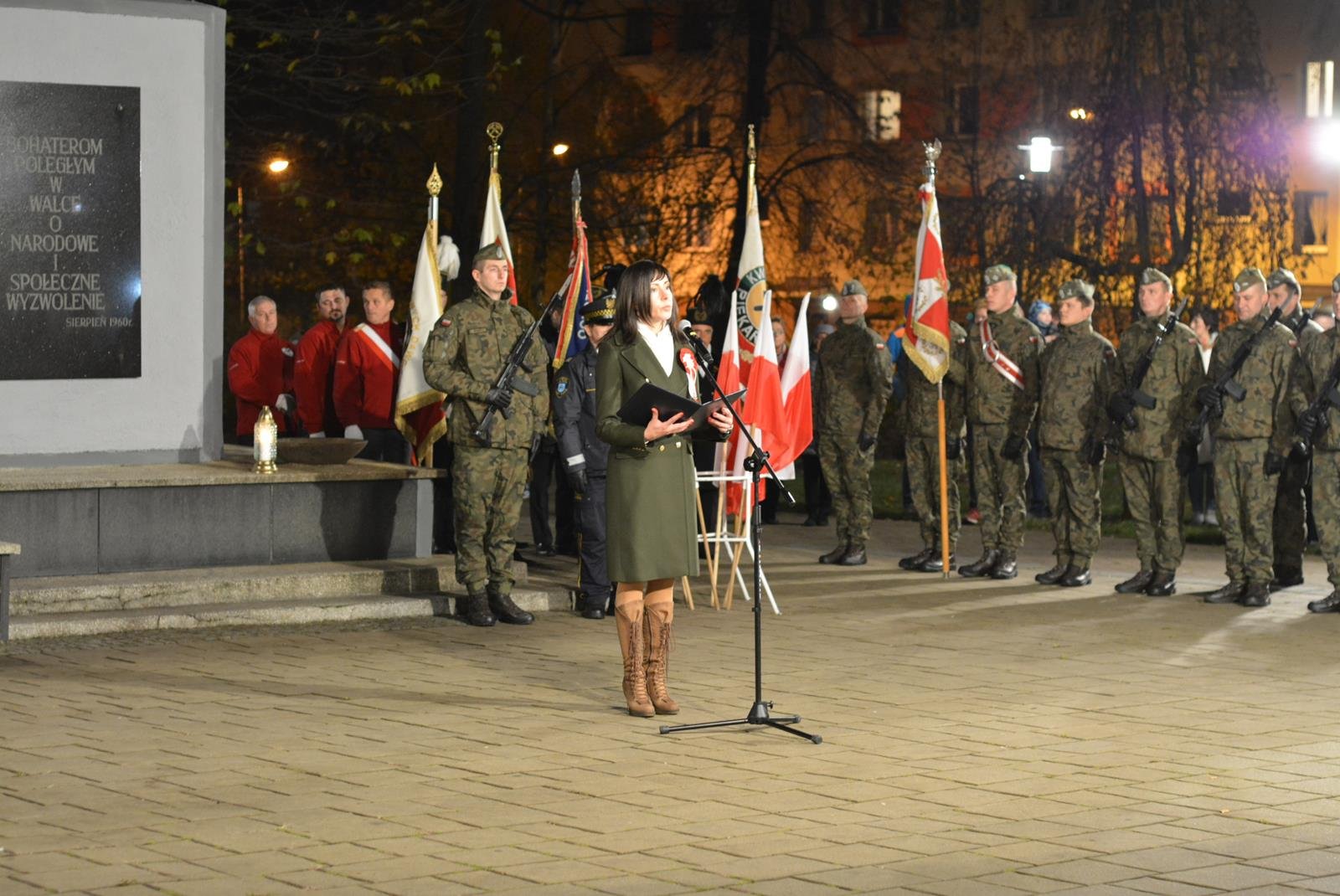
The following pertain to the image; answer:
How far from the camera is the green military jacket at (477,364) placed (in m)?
12.2

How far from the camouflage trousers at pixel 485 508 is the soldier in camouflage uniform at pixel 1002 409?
434cm

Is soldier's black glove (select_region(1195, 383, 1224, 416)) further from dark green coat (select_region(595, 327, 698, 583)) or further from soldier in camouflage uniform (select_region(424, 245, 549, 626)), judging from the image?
dark green coat (select_region(595, 327, 698, 583))

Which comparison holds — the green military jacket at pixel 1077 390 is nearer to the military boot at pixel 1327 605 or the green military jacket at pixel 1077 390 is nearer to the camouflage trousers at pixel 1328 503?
the camouflage trousers at pixel 1328 503

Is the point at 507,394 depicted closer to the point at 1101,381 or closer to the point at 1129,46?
the point at 1101,381

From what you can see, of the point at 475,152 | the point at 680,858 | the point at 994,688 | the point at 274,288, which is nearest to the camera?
the point at 680,858

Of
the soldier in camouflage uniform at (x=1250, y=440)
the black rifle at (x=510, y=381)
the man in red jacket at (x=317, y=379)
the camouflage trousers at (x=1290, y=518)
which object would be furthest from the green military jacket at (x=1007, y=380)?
the man in red jacket at (x=317, y=379)

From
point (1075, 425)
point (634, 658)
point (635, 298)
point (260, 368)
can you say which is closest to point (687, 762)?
point (634, 658)

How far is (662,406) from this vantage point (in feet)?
28.6

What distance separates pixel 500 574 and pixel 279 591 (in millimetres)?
1379

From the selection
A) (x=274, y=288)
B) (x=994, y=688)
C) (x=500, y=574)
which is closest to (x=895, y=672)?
(x=994, y=688)

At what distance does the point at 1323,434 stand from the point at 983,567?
2987mm

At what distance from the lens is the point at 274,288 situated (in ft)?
117

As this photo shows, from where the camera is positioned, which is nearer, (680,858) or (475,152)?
(680,858)

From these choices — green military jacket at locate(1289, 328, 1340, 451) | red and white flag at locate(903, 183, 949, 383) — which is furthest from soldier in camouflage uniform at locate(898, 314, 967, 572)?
green military jacket at locate(1289, 328, 1340, 451)
